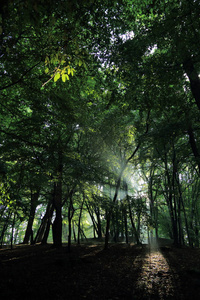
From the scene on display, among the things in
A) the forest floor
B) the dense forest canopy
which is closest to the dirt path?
the forest floor

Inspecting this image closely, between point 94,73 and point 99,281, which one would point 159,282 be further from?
point 94,73

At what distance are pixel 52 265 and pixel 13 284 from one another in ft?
8.03

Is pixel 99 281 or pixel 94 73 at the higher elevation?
pixel 94 73

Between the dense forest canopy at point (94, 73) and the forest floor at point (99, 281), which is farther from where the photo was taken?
the forest floor at point (99, 281)

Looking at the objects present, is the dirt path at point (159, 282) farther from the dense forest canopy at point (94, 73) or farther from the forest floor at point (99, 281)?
the dense forest canopy at point (94, 73)

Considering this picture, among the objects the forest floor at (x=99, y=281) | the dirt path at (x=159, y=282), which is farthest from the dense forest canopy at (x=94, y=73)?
the dirt path at (x=159, y=282)

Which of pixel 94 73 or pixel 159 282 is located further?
pixel 159 282

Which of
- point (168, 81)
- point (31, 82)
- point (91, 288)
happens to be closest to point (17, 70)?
point (31, 82)

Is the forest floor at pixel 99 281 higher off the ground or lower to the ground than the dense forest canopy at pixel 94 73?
lower

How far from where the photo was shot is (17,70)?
5.73 m

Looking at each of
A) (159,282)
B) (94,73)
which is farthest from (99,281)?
(94,73)

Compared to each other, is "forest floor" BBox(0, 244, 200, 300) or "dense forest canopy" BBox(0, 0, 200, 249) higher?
"dense forest canopy" BBox(0, 0, 200, 249)

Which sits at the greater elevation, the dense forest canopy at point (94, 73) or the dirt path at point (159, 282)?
the dense forest canopy at point (94, 73)

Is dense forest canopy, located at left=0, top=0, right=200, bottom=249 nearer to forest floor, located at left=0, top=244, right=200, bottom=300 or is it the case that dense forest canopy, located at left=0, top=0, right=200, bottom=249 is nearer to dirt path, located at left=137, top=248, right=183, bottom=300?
forest floor, located at left=0, top=244, right=200, bottom=300
